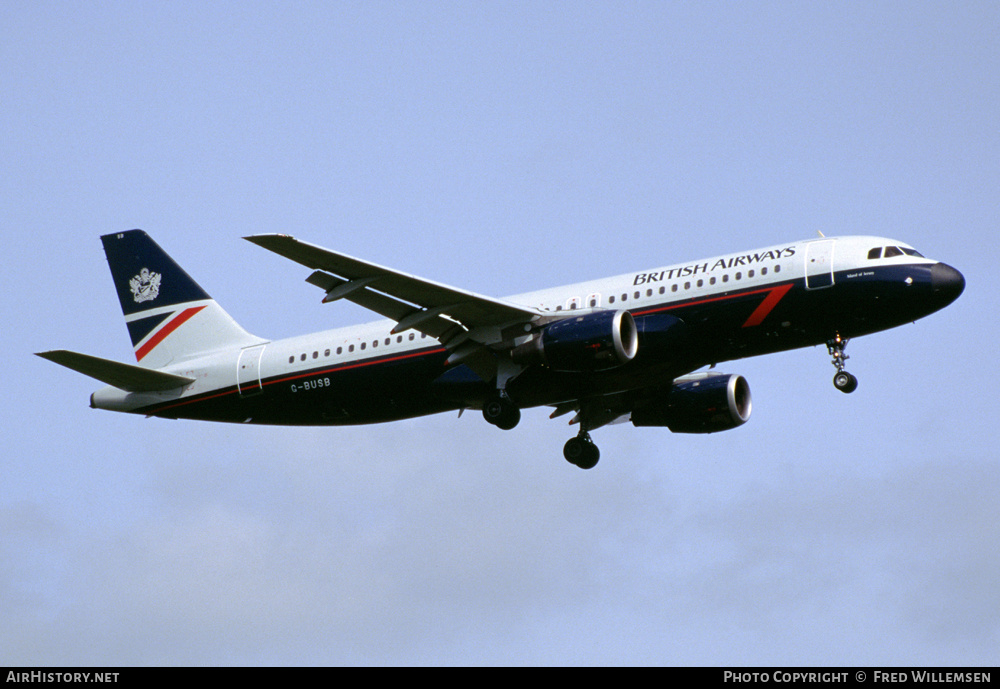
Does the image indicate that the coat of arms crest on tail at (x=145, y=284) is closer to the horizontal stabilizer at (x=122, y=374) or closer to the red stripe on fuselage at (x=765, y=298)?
the horizontal stabilizer at (x=122, y=374)

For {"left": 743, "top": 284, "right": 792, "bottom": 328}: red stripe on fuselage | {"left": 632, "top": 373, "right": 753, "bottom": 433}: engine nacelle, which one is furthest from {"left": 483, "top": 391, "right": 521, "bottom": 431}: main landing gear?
{"left": 743, "top": 284, "right": 792, "bottom": 328}: red stripe on fuselage

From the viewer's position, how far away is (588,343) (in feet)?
120

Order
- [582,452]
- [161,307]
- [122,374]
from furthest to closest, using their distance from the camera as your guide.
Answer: [161,307] → [582,452] → [122,374]

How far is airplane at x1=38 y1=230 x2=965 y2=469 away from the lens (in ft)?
120

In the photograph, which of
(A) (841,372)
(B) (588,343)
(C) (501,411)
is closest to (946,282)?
(A) (841,372)

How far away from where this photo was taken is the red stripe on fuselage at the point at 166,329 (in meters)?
45.7

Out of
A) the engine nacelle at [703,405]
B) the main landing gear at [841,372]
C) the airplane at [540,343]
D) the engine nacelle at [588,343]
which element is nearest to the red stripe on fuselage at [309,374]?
the airplane at [540,343]

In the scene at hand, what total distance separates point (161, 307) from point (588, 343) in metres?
16.8

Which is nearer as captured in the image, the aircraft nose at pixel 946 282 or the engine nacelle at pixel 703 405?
the aircraft nose at pixel 946 282

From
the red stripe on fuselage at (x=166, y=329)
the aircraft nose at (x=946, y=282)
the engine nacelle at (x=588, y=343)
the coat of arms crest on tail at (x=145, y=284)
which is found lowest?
the engine nacelle at (x=588, y=343)

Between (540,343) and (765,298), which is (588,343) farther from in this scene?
(765,298)

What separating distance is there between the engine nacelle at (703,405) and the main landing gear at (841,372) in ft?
18.4

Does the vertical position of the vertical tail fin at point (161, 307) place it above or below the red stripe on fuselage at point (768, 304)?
above
